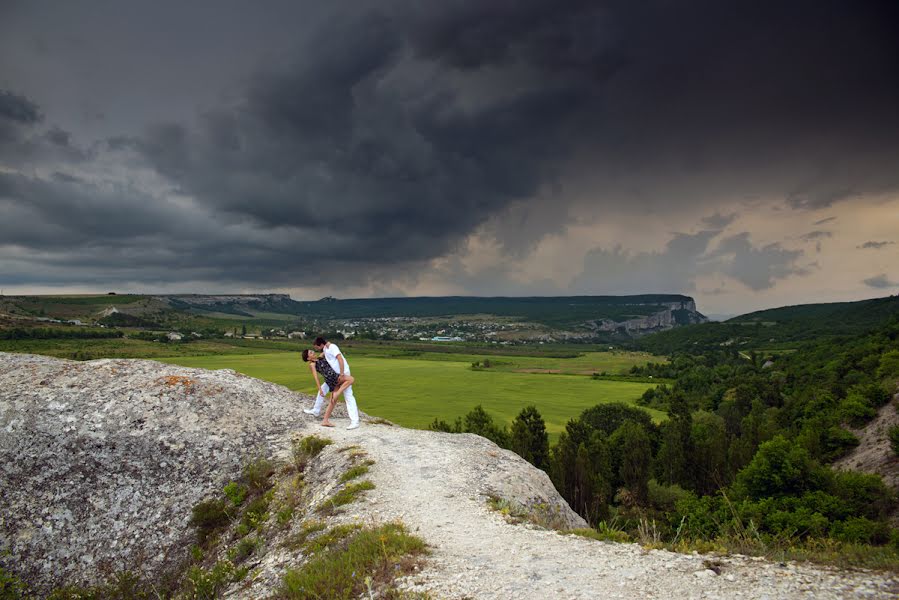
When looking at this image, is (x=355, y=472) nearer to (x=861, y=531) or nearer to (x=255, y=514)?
(x=255, y=514)

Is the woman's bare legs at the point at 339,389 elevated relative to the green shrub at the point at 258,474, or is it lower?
elevated

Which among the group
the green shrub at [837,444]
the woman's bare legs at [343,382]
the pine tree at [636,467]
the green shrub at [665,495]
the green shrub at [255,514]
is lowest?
the green shrub at [665,495]

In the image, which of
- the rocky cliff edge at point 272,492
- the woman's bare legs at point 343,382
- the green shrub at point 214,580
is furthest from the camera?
the woman's bare legs at point 343,382

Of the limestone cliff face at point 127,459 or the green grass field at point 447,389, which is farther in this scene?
the green grass field at point 447,389

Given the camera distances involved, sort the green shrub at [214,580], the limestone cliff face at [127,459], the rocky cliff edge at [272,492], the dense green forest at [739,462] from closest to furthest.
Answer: the rocky cliff edge at [272,492]
the green shrub at [214,580]
the limestone cliff face at [127,459]
the dense green forest at [739,462]

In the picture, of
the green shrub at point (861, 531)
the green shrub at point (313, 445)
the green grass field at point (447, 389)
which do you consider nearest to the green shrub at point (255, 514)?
the green shrub at point (313, 445)

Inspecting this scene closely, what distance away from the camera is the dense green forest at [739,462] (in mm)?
28755

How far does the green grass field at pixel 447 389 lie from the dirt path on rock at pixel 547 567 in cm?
6705

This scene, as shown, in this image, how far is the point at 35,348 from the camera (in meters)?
128

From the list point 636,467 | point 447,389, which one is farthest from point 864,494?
point 447,389

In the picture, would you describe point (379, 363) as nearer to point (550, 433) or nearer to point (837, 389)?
point (550, 433)

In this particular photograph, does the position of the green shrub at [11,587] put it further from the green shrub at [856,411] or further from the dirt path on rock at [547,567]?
the green shrub at [856,411]

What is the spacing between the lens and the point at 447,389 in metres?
121

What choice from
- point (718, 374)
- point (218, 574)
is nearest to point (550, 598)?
point (218, 574)
